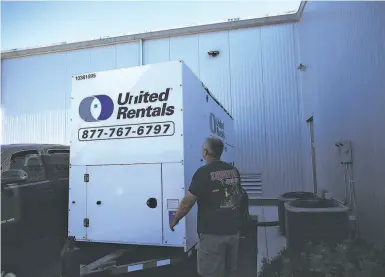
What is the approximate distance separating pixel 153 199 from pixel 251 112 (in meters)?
6.90

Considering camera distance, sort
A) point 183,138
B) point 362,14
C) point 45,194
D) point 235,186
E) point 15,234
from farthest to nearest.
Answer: point 362,14 → point 45,194 → point 183,138 → point 15,234 → point 235,186

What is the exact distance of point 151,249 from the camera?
136 inches

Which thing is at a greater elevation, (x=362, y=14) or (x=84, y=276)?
(x=362, y=14)

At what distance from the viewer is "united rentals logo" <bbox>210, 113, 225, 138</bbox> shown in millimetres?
5035

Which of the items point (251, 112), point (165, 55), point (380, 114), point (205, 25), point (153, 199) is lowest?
point (153, 199)

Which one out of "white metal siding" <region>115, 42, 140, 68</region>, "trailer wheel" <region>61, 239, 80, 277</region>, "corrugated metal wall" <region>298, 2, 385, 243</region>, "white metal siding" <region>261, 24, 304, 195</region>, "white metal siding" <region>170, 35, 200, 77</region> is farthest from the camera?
"white metal siding" <region>115, 42, 140, 68</region>

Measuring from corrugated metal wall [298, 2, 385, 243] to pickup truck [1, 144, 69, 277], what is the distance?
4.11 m

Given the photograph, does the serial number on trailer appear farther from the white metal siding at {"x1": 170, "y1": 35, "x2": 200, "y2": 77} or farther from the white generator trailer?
the white metal siding at {"x1": 170, "y1": 35, "x2": 200, "y2": 77}

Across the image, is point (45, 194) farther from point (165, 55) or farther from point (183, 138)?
point (165, 55)

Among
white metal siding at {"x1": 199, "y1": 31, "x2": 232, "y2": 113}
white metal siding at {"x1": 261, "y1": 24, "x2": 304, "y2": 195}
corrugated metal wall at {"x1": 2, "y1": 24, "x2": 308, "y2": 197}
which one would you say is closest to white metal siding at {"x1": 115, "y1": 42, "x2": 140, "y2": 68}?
corrugated metal wall at {"x1": 2, "y1": 24, "x2": 308, "y2": 197}

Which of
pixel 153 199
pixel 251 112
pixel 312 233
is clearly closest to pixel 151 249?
pixel 153 199

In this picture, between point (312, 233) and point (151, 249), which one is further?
point (312, 233)

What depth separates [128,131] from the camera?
11.5ft

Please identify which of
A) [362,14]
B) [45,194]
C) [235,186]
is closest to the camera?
[235,186]
